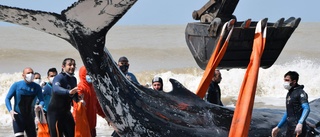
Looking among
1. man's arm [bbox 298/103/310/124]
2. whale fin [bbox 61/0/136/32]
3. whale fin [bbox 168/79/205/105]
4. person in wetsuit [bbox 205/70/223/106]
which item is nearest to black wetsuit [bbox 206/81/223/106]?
person in wetsuit [bbox 205/70/223/106]

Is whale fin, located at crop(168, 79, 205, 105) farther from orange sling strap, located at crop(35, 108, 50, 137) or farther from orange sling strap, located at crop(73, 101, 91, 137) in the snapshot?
orange sling strap, located at crop(35, 108, 50, 137)

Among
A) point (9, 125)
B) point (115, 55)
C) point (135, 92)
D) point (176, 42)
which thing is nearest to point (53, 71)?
point (135, 92)

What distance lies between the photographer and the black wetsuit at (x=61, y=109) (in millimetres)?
12602

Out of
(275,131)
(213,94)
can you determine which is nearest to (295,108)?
(275,131)

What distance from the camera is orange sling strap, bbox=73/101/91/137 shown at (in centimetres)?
1298

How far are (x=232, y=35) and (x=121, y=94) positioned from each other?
2277mm

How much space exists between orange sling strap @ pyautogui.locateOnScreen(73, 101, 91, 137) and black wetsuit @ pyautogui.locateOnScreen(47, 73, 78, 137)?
12 cm

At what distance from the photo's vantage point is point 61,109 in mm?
12711

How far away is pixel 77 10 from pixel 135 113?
1614mm

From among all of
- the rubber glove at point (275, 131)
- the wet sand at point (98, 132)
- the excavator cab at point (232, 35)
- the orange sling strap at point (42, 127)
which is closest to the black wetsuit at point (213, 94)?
the excavator cab at point (232, 35)

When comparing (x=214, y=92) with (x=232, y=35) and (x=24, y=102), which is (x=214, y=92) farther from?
(x=24, y=102)

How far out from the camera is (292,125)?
36.3 ft

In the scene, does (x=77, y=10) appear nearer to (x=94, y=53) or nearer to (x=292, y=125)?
(x=94, y=53)

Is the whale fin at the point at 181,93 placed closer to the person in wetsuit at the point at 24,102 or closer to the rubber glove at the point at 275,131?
the rubber glove at the point at 275,131
